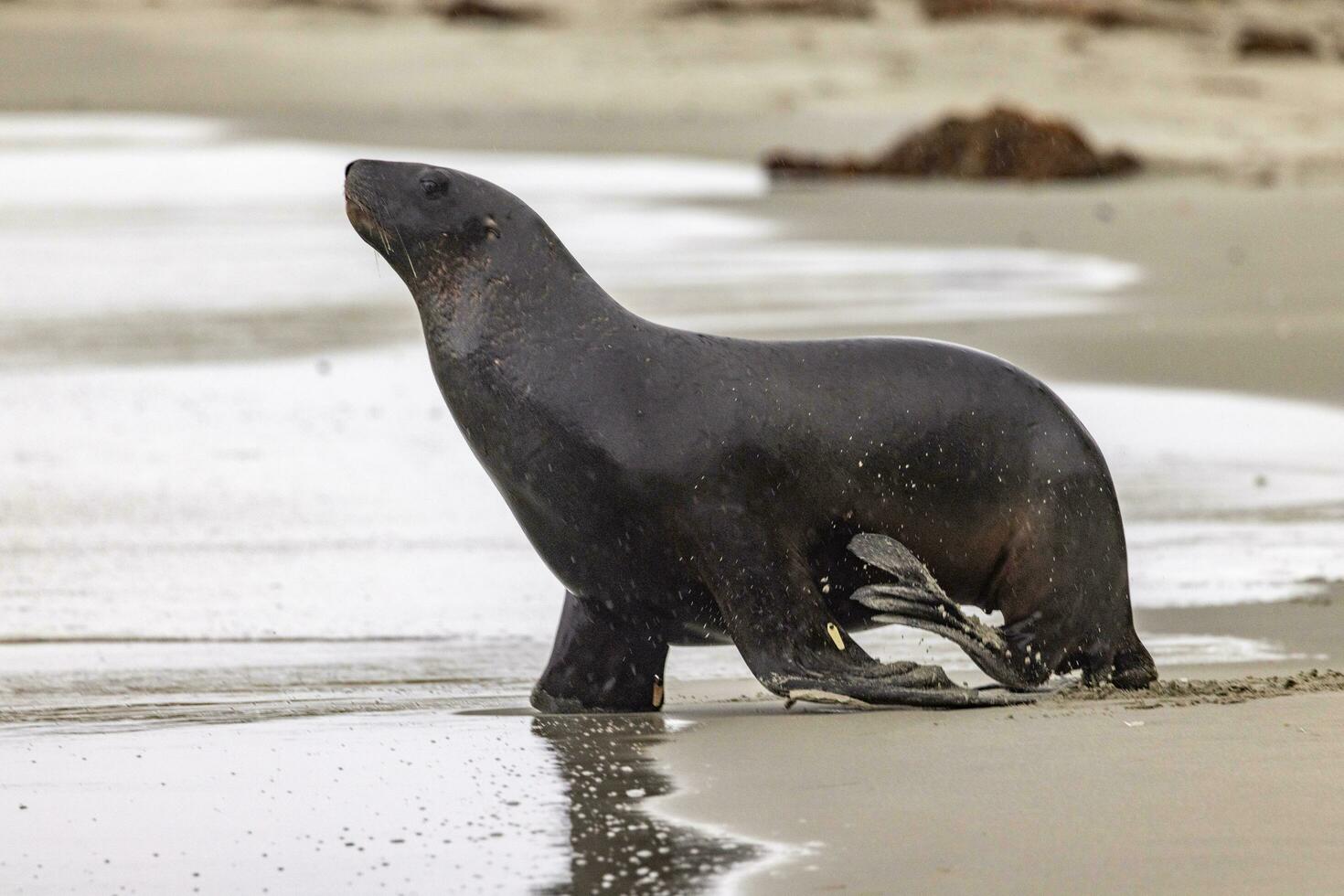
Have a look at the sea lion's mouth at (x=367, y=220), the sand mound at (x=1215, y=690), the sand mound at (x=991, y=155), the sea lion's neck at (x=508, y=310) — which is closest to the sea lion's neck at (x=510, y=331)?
the sea lion's neck at (x=508, y=310)

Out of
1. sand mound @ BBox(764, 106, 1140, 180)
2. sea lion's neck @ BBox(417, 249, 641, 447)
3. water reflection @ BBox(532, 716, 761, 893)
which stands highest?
sand mound @ BBox(764, 106, 1140, 180)

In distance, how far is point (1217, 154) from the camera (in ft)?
69.5

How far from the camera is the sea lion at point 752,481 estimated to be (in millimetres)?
4617

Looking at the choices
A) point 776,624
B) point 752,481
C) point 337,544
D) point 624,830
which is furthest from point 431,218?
point 337,544

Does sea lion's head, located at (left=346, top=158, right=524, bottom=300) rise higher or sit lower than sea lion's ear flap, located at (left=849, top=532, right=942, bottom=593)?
higher

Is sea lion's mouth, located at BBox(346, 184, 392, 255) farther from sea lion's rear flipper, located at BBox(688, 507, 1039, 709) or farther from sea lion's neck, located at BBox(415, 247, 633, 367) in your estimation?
sea lion's rear flipper, located at BBox(688, 507, 1039, 709)

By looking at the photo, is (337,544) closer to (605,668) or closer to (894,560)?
(605,668)

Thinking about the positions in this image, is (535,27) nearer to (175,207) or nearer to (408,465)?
(175,207)

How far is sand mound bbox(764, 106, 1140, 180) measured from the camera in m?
19.5

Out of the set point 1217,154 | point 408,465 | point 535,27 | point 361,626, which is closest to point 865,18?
point 535,27

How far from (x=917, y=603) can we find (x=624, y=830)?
3.66ft

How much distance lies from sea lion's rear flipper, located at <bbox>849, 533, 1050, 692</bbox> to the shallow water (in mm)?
535

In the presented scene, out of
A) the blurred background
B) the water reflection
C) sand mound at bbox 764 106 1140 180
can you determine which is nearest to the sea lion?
the water reflection

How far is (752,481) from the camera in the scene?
15.3ft
